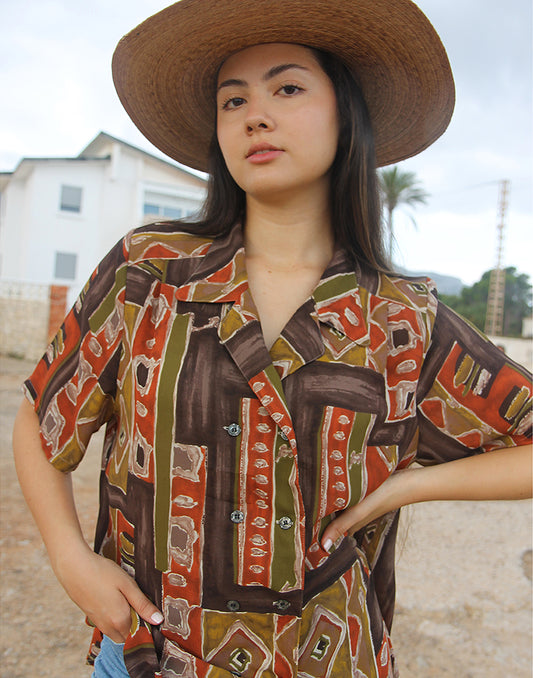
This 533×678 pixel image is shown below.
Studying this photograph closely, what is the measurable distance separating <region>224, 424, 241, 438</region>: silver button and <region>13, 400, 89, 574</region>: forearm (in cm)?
42

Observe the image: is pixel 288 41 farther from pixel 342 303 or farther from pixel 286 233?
pixel 342 303

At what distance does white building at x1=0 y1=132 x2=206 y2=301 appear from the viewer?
1866 centimetres

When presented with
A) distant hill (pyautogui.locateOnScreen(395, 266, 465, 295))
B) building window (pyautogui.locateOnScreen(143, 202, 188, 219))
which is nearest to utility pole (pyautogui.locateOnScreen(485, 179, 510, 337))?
distant hill (pyautogui.locateOnScreen(395, 266, 465, 295))

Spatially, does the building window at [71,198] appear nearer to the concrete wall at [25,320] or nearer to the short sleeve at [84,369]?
the concrete wall at [25,320]

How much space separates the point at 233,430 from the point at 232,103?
2.56ft

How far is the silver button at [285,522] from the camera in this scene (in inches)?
43.8

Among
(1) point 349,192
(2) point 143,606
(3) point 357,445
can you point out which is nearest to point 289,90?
(1) point 349,192

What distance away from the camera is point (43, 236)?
61.7 feet

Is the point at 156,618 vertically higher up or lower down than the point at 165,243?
lower down

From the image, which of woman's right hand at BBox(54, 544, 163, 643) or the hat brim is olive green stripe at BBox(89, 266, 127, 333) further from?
the hat brim

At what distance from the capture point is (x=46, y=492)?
4.13 feet

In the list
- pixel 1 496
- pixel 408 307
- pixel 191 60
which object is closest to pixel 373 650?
pixel 408 307

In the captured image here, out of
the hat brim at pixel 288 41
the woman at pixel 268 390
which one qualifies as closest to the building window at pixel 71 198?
the hat brim at pixel 288 41

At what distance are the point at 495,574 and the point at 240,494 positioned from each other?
3.21 m
